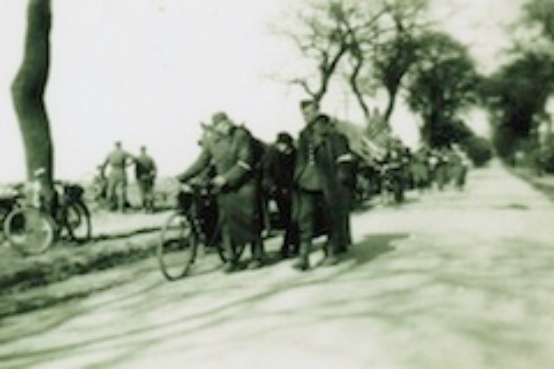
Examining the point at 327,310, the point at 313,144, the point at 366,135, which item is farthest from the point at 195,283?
the point at 366,135

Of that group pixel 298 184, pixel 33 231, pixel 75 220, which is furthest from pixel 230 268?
pixel 75 220

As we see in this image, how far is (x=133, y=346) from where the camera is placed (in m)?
8.28

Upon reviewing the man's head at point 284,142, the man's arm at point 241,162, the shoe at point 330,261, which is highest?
the man's head at point 284,142

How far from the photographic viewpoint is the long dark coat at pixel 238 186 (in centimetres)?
1262

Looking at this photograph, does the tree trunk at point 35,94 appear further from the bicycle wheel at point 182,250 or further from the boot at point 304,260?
the boot at point 304,260

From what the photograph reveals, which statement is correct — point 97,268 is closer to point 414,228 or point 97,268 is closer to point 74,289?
point 74,289

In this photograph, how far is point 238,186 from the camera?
12.7 metres

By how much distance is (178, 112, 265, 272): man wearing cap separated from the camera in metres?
12.6

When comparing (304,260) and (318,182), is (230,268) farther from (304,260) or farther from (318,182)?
(318,182)

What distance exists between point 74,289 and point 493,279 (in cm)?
513

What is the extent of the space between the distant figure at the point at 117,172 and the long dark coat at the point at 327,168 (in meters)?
16.1

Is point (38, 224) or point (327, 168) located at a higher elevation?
point (327, 168)

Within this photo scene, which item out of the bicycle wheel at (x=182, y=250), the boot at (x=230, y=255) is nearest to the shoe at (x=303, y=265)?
the boot at (x=230, y=255)

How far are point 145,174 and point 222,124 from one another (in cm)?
1777
